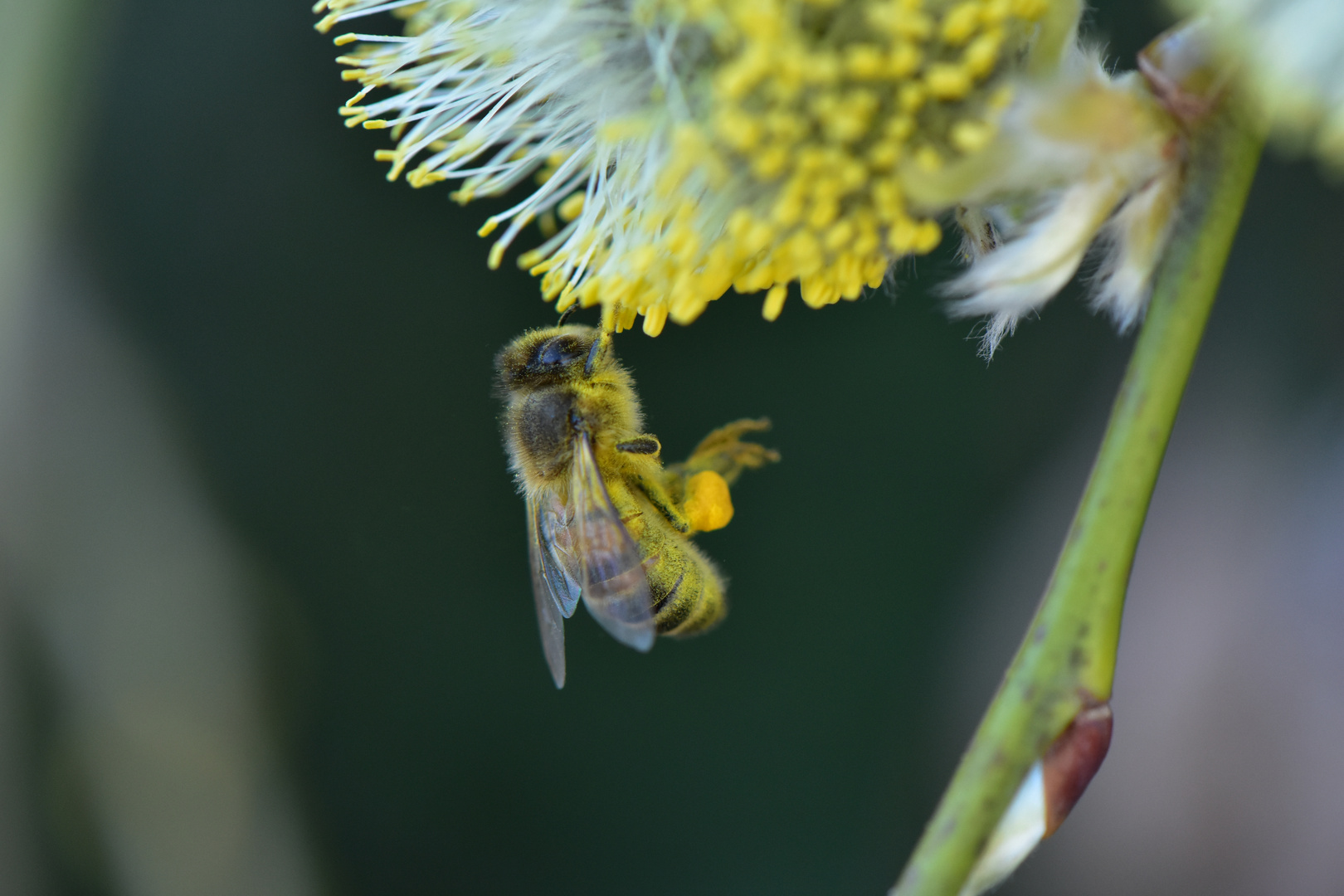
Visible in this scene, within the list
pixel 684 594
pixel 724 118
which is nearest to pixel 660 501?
pixel 684 594

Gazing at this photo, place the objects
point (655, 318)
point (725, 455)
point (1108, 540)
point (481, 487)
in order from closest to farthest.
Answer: point (1108, 540) → point (655, 318) → point (725, 455) → point (481, 487)

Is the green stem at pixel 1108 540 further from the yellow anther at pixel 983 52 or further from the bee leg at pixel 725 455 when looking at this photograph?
the bee leg at pixel 725 455

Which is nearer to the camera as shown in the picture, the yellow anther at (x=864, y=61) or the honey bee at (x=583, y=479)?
the yellow anther at (x=864, y=61)

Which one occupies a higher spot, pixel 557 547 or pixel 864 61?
pixel 864 61

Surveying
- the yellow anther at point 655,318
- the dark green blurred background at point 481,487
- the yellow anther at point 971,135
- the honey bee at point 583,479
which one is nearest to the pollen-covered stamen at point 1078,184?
the yellow anther at point 971,135

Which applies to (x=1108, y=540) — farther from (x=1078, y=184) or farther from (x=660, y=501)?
(x=660, y=501)

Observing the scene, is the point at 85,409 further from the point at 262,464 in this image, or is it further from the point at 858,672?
the point at 858,672

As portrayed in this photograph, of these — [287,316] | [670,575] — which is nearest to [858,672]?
[670,575]

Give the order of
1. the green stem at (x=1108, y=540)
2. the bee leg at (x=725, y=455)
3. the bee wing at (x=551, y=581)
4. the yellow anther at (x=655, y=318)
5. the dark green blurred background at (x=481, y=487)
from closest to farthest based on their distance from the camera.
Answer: the green stem at (x=1108, y=540)
the yellow anther at (x=655, y=318)
the bee wing at (x=551, y=581)
the bee leg at (x=725, y=455)
the dark green blurred background at (x=481, y=487)
